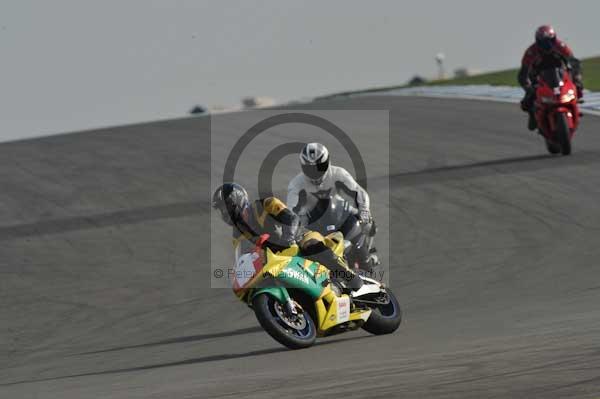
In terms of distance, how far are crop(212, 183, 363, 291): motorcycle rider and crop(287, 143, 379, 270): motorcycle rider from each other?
135 centimetres

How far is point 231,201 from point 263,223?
0.33 m

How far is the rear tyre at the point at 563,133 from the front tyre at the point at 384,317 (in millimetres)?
10303

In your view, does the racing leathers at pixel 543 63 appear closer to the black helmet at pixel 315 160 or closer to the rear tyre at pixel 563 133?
the rear tyre at pixel 563 133

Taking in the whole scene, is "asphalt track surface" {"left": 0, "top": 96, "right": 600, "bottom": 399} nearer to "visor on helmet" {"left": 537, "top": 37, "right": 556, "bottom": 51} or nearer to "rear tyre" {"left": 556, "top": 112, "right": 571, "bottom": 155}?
"rear tyre" {"left": 556, "top": 112, "right": 571, "bottom": 155}

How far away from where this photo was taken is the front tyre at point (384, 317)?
1056 centimetres

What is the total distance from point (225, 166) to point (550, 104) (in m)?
6.54

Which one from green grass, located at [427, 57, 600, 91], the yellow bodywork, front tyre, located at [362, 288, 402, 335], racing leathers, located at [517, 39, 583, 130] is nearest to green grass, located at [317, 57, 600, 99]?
green grass, located at [427, 57, 600, 91]

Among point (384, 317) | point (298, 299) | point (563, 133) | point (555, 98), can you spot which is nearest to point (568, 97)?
point (555, 98)

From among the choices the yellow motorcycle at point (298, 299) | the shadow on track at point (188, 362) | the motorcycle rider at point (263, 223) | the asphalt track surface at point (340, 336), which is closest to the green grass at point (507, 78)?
the asphalt track surface at point (340, 336)

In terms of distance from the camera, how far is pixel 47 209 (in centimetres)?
2095

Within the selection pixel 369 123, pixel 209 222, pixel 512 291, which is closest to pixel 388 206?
pixel 209 222

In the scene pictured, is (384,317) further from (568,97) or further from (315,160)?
(568,97)

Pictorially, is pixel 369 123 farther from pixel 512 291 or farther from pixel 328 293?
pixel 328 293

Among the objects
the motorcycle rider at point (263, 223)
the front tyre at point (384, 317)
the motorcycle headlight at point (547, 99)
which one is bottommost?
the front tyre at point (384, 317)
